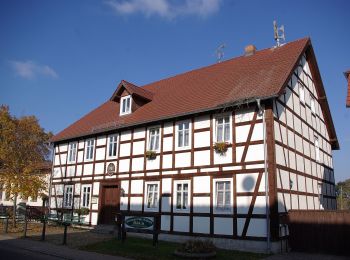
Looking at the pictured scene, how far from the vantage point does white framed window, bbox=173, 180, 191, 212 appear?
1803 cm

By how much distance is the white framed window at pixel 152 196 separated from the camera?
63.8ft

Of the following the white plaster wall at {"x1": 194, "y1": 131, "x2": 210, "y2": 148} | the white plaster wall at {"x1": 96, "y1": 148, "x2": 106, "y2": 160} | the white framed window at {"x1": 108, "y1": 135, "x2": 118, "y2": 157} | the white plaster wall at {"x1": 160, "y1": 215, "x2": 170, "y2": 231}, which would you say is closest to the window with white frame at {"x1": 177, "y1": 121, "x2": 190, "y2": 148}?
the white plaster wall at {"x1": 194, "y1": 131, "x2": 210, "y2": 148}

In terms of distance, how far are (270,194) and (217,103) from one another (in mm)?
4945

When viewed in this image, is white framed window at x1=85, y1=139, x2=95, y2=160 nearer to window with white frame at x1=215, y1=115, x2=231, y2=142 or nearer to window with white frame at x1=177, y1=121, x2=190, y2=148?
window with white frame at x1=177, y1=121, x2=190, y2=148

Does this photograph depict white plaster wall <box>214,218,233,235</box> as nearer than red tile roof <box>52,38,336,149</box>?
Yes

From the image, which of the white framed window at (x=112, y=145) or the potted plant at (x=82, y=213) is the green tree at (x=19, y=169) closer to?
the potted plant at (x=82, y=213)

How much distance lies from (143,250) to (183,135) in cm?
644

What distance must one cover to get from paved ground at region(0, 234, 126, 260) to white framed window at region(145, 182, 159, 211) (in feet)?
16.9

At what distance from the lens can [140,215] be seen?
16.3 m

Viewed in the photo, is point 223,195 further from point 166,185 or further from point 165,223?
point 165,223

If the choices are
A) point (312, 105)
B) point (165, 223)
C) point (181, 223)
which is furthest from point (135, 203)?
point (312, 105)

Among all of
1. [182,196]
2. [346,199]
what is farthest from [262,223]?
[346,199]

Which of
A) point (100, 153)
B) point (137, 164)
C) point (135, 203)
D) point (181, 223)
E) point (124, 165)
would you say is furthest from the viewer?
point (100, 153)

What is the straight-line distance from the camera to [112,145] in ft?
74.7
